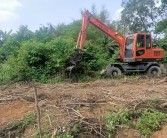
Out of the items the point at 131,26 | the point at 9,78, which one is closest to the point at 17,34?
the point at 131,26

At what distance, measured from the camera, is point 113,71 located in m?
15.1

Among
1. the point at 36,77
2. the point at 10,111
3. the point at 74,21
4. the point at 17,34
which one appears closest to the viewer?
the point at 10,111

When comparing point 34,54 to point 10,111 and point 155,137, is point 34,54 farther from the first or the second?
point 155,137

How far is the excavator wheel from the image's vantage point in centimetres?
1498

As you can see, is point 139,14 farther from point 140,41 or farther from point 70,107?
point 70,107

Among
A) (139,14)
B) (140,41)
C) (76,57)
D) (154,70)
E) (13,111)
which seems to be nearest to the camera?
(13,111)

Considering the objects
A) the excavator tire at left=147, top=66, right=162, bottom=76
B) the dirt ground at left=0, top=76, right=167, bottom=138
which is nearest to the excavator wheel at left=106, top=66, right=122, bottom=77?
the excavator tire at left=147, top=66, right=162, bottom=76

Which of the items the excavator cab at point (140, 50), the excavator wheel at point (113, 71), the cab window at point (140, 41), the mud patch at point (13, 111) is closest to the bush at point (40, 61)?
the excavator wheel at point (113, 71)

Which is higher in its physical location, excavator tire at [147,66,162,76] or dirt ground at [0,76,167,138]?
excavator tire at [147,66,162,76]

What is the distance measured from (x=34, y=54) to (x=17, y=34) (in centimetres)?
1425

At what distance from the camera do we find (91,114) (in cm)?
648

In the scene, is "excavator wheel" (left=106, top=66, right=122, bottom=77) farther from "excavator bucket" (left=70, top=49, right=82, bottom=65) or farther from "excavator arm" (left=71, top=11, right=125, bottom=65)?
"excavator bucket" (left=70, top=49, right=82, bottom=65)

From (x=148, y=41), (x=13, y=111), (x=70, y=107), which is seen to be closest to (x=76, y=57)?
(x=148, y=41)

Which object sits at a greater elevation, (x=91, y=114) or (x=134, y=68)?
(x=134, y=68)
